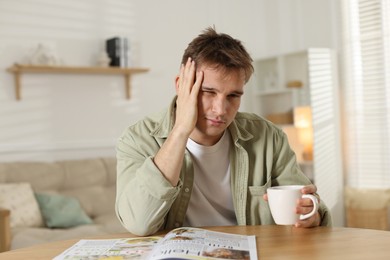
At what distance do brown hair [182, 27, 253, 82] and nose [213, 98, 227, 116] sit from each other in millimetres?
87

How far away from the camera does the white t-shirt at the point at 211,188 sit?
1.55m

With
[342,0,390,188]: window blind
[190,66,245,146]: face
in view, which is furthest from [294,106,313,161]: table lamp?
[190,66,245,146]: face

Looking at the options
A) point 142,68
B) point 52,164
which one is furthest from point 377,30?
point 52,164

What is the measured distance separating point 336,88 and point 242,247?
3468 mm

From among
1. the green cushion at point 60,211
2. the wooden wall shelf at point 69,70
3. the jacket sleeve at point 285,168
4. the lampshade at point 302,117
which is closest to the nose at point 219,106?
the jacket sleeve at point 285,168

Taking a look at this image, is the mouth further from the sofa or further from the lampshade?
the lampshade

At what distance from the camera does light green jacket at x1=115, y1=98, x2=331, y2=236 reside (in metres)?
1.31

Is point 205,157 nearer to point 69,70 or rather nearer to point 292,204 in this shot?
point 292,204

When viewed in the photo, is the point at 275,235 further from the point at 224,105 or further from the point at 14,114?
Answer: the point at 14,114

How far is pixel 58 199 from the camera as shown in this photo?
346 cm

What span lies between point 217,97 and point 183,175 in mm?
249

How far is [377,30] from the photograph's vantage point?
13.5 feet

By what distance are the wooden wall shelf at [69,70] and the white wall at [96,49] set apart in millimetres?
50

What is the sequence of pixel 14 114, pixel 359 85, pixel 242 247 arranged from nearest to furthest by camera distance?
pixel 242 247 < pixel 14 114 < pixel 359 85
